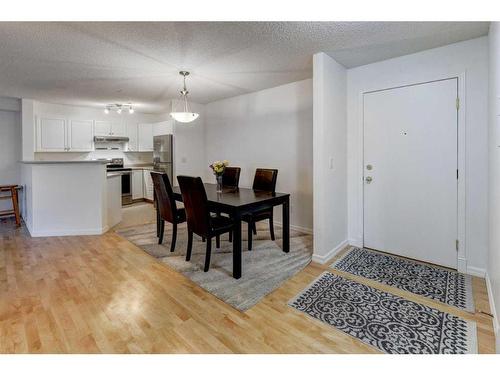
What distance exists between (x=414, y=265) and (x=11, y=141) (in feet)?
22.7

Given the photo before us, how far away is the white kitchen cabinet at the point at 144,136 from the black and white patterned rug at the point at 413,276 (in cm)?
530

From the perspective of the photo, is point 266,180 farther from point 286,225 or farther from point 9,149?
point 9,149

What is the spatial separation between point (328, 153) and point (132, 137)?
5097 mm

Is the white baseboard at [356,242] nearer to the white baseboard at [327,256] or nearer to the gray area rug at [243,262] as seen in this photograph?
the white baseboard at [327,256]

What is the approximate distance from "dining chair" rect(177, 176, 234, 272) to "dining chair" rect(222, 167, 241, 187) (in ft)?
4.13

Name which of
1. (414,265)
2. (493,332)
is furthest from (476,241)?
(493,332)

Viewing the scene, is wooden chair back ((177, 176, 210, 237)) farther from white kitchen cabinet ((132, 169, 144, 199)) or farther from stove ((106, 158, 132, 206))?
white kitchen cabinet ((132, 169, 144, 199))

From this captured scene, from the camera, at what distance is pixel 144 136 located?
20.9 feet

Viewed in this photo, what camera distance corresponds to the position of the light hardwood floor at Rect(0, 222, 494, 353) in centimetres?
157

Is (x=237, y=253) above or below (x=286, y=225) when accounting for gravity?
below

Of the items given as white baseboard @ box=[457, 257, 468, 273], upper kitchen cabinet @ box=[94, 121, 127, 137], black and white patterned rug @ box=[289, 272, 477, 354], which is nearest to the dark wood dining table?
black and white patterned rug @ box=[289, 272, 477, 354]

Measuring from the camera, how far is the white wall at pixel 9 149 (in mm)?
4910

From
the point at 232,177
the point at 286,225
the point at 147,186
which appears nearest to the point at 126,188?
the point at 147,186

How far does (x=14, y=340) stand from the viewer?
1603 millimetres
